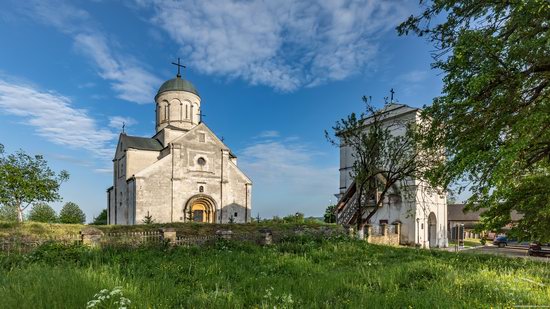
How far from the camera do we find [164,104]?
34.0 m

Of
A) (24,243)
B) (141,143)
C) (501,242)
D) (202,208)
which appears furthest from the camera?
(141,143)

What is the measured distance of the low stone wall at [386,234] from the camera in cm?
2199

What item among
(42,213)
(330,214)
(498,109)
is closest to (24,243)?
(498,109)

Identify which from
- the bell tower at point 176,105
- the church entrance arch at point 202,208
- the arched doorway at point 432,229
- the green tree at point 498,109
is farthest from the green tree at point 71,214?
the green tree at point 498,109

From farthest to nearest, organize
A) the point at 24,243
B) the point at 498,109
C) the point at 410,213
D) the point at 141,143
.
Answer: the point at 141,143 → the point at 410,213 → the point at 24,243 → the point at 498,109

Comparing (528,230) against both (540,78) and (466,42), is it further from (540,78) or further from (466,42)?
(466,42)

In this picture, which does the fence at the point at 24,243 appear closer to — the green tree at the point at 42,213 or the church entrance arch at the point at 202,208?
the church entrance arch at the point at 202,208

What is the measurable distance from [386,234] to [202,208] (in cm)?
1625

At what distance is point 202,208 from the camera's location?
29.3 meters

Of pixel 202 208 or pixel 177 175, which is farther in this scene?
pixel 202 208

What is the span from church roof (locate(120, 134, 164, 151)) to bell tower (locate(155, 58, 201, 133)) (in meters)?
1.70

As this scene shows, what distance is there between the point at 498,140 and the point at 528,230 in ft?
11.8

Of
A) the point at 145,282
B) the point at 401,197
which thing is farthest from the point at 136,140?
the point at 145,282

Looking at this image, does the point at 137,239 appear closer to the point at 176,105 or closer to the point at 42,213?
the point at 176,105
